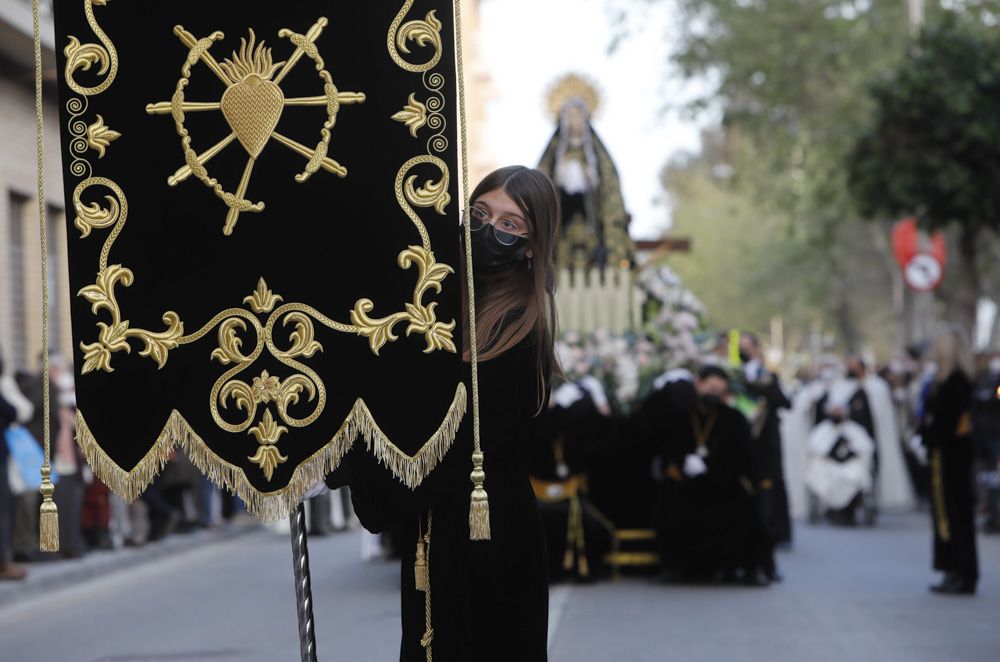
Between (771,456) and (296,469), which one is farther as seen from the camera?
(771,456)

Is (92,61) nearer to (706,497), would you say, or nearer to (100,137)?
(100,137)

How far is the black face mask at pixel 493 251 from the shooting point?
4.24 metres

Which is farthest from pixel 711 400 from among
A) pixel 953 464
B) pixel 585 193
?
pixel 585 193

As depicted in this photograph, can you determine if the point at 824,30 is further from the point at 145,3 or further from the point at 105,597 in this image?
the point at 145,3

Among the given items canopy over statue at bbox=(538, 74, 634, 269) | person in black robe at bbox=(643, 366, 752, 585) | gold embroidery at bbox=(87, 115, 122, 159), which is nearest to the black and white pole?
gold embroidery at bbox=(87, 115, 122, 159)

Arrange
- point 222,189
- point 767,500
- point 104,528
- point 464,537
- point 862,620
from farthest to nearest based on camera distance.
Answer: point 104,528
point 767,500
point 862,620
point 222,189
point 464,537

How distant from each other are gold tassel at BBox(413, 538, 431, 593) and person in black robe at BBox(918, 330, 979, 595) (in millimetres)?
8481

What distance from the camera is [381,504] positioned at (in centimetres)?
415

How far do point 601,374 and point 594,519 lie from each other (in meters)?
1.36

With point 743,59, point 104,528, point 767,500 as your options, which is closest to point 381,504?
point 767,500

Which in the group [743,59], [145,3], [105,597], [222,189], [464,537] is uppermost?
[743,59]

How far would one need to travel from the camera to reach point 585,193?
1636 cm

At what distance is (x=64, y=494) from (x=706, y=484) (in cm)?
610

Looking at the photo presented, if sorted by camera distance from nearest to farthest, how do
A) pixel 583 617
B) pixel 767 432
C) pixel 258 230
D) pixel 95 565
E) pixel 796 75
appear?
pixel 258 230 → pixel 583 617 → pixel 95 565 → pixel 767 432 → pixel 796 75
